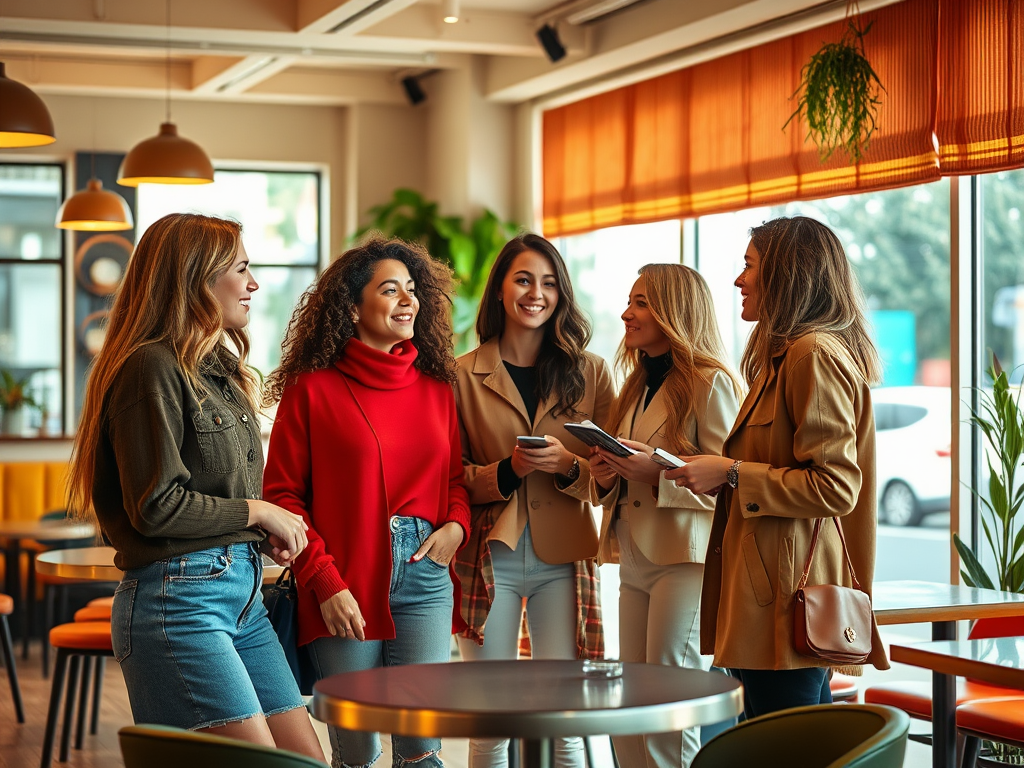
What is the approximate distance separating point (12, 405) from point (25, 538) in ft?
7.17

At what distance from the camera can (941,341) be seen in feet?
18.8

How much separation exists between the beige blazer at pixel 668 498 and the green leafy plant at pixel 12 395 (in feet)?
20.9

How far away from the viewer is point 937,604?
336cm

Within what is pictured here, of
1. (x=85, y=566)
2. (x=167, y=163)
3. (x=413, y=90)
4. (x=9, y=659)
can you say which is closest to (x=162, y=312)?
(x=85, y=566)

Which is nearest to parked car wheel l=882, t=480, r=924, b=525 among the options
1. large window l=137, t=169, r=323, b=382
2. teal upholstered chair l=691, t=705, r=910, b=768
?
teal upholstered chair l=691, t=705, r=910, b=768

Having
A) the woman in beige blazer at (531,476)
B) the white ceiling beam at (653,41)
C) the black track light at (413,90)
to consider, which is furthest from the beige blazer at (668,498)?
the black track light at (413,90)

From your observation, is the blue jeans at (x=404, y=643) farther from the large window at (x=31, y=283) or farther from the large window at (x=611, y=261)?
the large window at (x=31, y=283)

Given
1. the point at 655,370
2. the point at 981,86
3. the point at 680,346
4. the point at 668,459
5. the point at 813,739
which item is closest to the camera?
the point at 813,739

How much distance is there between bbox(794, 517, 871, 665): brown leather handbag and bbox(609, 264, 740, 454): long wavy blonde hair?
729 mm

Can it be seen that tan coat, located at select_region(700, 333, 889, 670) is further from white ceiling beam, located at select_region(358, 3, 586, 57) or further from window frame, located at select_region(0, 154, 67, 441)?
window frame, located at select_region(0, 154, 67, 441)

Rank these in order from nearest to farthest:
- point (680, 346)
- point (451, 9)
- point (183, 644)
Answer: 1. point (183, 644)
2. point (680, 346)
3. point (451, 9)

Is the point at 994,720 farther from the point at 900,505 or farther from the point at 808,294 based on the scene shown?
the point at 900,505

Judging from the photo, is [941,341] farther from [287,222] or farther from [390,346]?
[287,222]

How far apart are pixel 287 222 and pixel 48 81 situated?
6.52ft
